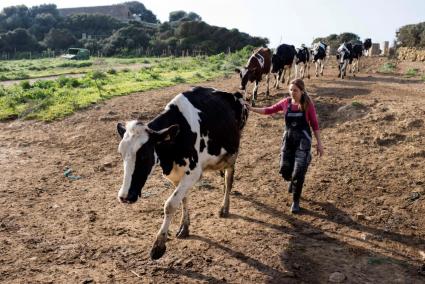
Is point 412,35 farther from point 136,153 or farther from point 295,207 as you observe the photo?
point 136,153

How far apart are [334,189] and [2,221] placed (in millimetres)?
5376

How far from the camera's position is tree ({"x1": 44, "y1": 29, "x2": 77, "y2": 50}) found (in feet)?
258

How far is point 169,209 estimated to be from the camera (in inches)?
210

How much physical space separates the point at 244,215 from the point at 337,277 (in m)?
2.12

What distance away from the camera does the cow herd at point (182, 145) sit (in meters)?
4.88

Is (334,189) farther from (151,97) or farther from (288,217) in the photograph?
(151,97)

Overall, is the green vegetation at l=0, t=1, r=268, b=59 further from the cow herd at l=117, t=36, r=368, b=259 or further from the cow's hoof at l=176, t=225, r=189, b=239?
the cow's hoof at l=176, t=225, r=189, b=239

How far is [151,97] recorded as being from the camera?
1697 centimetres

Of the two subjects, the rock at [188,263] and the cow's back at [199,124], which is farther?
the cow's back at [199,124]

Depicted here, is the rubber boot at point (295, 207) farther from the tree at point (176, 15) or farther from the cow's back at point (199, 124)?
the tree at point (176, 15)

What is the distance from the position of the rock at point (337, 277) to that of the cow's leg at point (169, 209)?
6.29 feet

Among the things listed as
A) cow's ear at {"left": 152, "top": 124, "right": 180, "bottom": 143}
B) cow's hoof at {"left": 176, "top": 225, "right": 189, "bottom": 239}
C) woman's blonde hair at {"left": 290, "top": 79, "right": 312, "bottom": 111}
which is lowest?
cow's hoof at {"left": 176, "top": 225, "right": 189, "bottom": 239}

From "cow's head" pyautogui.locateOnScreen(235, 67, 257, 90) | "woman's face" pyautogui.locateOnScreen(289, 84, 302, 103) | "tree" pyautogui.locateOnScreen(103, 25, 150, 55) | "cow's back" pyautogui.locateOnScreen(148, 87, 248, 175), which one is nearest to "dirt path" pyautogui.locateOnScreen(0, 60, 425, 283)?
"cow's back" pyautogui.locateOnScreen(148, 87, 248, 175)

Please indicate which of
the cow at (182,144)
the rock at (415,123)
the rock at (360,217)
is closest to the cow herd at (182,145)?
the cow at (182,144)
